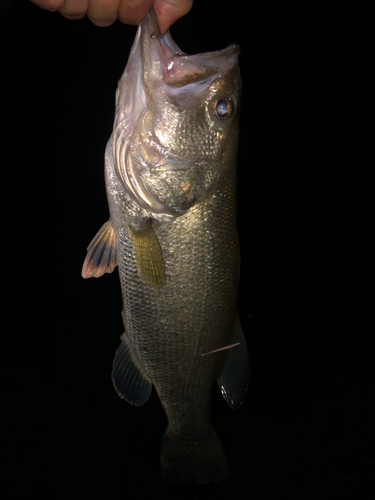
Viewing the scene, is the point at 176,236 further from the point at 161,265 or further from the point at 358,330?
the point at 358,330

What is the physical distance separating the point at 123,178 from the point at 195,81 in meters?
0.32

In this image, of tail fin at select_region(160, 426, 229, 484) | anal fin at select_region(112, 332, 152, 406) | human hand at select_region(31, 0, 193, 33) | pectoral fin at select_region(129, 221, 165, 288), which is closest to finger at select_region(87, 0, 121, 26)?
human hand at select_region(31, 0, 193, 33)

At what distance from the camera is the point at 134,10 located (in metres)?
0.78

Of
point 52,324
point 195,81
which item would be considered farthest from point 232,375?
point 52,324

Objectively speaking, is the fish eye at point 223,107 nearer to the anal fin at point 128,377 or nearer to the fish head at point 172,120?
the fish head at point 172,120

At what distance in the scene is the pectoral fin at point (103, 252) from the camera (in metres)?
1.01

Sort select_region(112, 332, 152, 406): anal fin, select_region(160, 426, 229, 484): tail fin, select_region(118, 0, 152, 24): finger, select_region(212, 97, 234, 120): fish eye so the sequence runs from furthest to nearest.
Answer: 1. select_region(160, 426, 229, 484): tail fin
2. select_region(112, 332, 152, 406): anal fin
3. select_region(212, 97, 234, 120): fish eye
4. select_region(118, 0, 152, 24): finger

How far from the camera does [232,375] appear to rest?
1.22 m

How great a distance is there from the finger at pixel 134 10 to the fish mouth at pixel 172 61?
2 cm

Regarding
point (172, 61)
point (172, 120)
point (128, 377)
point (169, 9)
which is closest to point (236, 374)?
point (128, 377)

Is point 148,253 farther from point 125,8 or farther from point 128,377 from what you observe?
point 125,8

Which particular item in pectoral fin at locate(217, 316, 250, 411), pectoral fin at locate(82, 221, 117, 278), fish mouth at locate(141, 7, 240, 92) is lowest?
pectoral fin at locate(217, 316, 250, 411)

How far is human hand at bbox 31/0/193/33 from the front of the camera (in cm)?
78

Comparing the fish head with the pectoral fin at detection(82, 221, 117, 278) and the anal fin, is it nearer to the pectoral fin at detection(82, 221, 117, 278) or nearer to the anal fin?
the pectoral fin at detection(82, 221, 117, 278)
